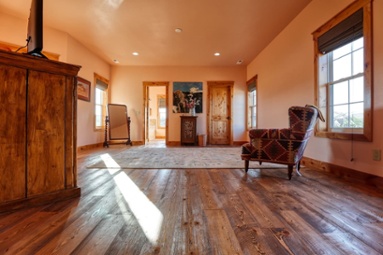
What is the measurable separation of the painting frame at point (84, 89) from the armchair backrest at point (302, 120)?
4586 mm

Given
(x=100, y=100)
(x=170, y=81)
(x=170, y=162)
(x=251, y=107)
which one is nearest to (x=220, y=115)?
(x=251, y=107)

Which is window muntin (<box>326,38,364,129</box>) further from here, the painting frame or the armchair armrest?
the painting frame

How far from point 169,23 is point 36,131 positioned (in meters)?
3.18

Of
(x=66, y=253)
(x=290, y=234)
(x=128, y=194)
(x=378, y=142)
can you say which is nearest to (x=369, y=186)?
(x=378, y=142)

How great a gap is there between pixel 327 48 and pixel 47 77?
344 centimetres

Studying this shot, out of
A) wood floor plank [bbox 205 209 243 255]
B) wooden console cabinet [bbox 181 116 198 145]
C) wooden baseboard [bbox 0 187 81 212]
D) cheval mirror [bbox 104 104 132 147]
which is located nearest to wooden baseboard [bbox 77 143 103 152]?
cheval mirror [bbox 104 104 132 147]

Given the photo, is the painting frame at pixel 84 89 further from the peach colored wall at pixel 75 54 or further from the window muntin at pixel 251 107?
the window muntin at pixel 251 107

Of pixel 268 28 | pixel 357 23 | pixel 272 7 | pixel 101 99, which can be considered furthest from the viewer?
pixel 101 99

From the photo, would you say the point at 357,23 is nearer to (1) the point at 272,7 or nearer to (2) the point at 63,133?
(1) the point at 272,7

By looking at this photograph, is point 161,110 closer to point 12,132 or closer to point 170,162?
point 170,162

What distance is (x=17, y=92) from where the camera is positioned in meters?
1.42

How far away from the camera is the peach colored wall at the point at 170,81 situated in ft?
21.5

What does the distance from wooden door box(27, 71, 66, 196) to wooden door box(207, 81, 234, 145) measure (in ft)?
17.4

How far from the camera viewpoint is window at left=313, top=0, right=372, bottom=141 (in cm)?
214
